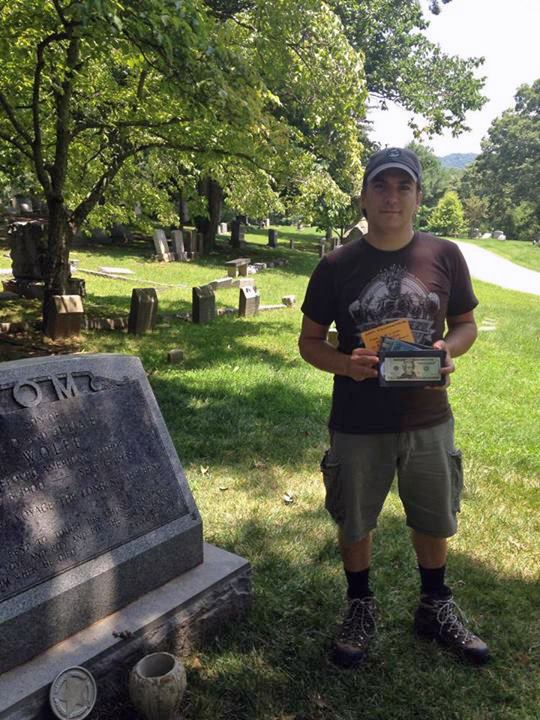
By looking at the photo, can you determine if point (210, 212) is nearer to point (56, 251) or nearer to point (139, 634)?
point (56, 251)

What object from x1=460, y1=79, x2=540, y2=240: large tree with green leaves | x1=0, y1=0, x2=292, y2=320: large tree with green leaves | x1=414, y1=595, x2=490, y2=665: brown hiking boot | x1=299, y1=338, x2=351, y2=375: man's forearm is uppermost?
x1=460, y1=79, x2=540, y2=240: large tree with green leaves

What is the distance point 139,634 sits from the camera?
2.46m

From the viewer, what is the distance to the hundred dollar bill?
2.24 metres

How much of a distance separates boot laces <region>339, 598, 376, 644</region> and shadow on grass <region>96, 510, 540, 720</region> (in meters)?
0.12

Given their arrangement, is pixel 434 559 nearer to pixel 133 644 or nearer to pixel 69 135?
pixel 133 644

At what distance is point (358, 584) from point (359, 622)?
18cm

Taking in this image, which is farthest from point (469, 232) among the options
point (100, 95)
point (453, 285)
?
point (453, 285)

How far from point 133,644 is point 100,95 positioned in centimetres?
816

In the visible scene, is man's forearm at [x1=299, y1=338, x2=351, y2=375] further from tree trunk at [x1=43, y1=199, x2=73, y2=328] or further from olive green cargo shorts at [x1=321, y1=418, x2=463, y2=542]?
tree trunk at [x1=43, y1=199, x2=73, y2=328]

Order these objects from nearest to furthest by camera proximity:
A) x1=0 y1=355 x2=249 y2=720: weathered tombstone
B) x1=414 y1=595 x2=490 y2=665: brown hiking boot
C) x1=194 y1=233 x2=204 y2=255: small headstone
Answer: x1=0 y1=355 x2=249 y2=720: weathered tombstone
x1=414 y1=595 x2=490 y2=665: brown hiking boot
x1=194 y1=233 x2=204 y2=255: small headstone

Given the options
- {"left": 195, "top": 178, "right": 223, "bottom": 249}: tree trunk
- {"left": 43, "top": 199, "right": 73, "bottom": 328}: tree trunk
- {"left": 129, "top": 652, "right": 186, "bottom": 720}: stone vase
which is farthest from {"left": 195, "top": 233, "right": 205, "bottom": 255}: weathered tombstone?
{"left": 129, "top": 652, "right": 186, "bottom": 720}: stone vase

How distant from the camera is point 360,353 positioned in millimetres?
2314

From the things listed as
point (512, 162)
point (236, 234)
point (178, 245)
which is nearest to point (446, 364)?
point (178, 245)

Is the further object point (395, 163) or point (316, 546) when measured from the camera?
point (316, 546)
